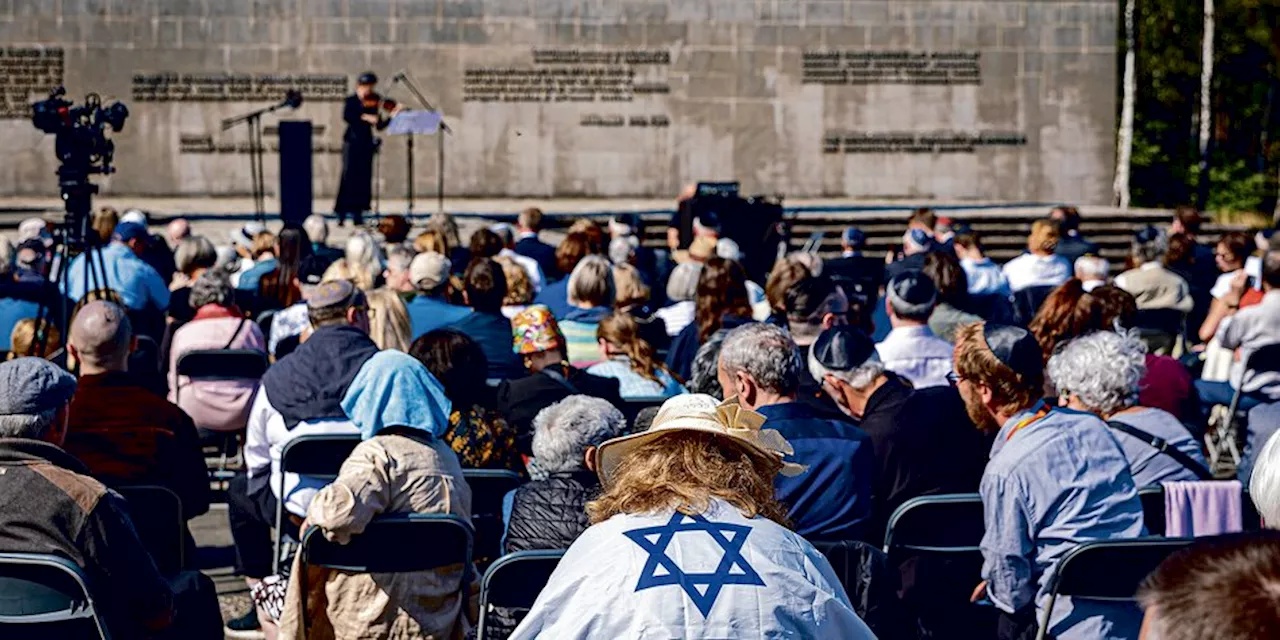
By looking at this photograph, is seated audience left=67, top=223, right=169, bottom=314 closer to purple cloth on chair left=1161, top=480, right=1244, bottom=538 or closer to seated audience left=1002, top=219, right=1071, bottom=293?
seated audience left=1002, top=219, right=1071, bottom=293

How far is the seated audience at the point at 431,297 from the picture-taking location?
27.9ft

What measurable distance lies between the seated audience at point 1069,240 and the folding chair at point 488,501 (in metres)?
8.77

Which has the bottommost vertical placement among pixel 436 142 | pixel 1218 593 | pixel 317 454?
pixel 317 454

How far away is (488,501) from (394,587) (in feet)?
2.28

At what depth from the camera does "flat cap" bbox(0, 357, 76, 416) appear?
456 cm

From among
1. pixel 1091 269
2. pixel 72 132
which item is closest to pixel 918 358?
pixel 1091 269

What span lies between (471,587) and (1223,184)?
39.9 meters

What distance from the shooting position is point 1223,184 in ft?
139

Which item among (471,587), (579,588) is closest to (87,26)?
(471,587)

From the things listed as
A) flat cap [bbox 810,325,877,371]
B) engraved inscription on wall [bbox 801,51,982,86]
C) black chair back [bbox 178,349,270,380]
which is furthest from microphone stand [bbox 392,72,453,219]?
flat cap [bbox 810,325,877,371]

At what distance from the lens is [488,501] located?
5.77 metres

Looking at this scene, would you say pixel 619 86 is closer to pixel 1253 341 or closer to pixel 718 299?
pixel 1253 341

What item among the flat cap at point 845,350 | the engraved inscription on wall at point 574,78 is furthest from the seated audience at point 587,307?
the engraved inscription on wall at point 574,78

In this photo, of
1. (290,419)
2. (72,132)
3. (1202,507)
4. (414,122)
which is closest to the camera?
(1202,507)
